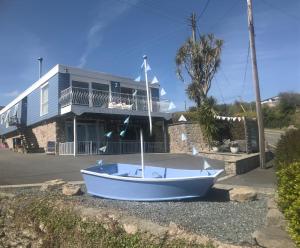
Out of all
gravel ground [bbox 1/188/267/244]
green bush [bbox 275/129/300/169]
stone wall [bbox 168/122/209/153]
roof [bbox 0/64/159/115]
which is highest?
roof [bbox 0/64/159/115]

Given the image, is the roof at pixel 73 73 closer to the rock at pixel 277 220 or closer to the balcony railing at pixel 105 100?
the balcony railing at pixel 105 100

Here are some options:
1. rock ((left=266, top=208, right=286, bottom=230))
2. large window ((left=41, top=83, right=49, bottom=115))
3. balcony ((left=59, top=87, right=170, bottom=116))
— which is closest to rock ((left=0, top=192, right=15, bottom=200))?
rock ((left=266, top=208, right=286, bottom=230))

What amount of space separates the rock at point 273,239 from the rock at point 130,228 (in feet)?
6.00

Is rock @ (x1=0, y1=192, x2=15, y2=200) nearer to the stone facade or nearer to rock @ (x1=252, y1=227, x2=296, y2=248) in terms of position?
rock @ (x1=252, y1=227, x2=296, y2=248)

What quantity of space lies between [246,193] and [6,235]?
570 cm

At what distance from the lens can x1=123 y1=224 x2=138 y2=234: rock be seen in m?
5.58

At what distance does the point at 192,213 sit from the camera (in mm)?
7770

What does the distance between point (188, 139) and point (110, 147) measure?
5148 mm

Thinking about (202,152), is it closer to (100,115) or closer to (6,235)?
(100,115)

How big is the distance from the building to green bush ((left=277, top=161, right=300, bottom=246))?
57.1ft

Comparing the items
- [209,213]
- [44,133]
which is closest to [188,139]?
[44,133]

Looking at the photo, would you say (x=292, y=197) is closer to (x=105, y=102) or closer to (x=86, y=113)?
(x=86, y=113)

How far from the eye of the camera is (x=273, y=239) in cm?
446

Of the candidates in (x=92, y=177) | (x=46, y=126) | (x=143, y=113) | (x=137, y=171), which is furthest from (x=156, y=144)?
(x=92, y=177)
